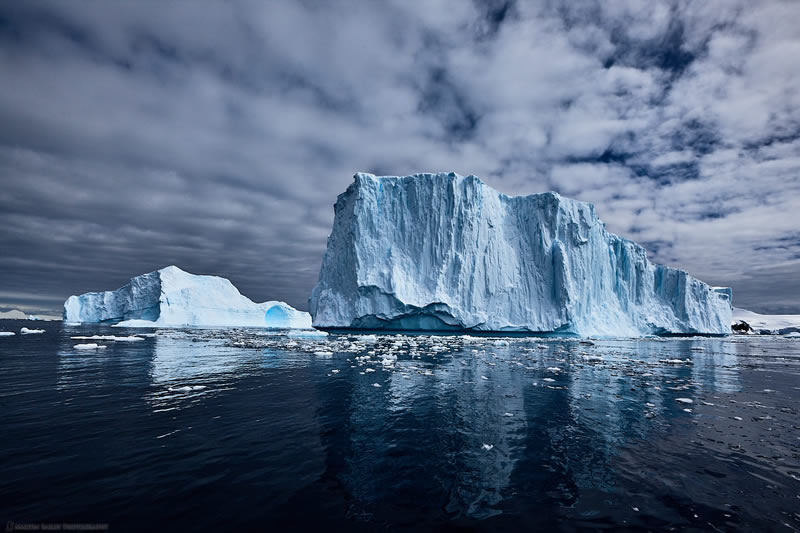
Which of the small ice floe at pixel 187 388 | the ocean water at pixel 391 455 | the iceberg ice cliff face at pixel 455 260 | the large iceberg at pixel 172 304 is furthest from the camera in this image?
the large iceberg at pixel 172 304

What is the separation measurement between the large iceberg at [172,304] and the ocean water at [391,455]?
1912 inches

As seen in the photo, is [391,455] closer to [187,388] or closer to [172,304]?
[187,388]

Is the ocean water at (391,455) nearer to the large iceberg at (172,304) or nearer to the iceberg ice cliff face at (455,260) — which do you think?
the iceberg ice cliff face at (455,260)

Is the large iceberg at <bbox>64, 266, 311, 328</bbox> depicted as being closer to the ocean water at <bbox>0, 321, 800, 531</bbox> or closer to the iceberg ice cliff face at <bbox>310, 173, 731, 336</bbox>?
the iceberg ice cliff face at <bbox>310, 173, 731, 336</bbox>

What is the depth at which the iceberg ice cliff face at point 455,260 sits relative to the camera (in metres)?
31.3

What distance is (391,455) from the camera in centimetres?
476

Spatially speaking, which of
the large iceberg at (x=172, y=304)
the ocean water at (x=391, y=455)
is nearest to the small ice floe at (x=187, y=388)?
the ocean water at (x=391, y=455)

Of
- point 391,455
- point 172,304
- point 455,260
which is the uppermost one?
point 455,260

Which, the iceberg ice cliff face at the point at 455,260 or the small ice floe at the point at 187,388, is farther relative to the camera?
the iceberg ice cliff face at the point at 455,260

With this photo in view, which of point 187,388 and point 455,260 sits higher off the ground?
point 455,260

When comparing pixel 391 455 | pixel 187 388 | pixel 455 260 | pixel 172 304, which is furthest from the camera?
pixel 172 304

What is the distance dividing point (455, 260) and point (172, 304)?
4288cm

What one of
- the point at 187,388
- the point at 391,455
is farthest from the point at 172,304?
the point at 391,455

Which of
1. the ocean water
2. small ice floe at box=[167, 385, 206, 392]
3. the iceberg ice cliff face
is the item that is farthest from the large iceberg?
small ice floe at box=[167, 385, 206, 392]
